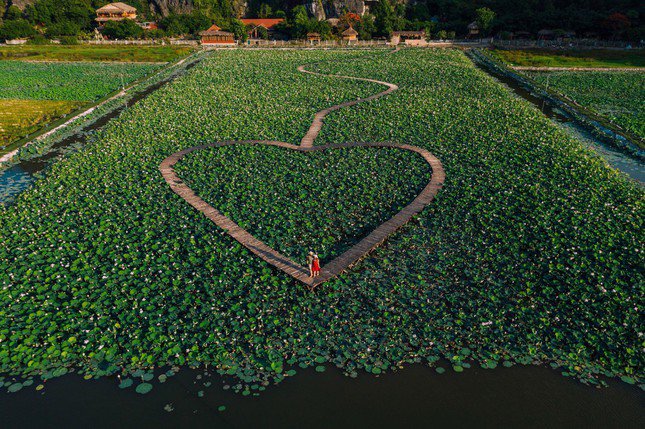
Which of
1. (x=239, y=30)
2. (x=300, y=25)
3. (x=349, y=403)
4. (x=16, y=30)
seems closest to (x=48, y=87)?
(x=349, y=403)

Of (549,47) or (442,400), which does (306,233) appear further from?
(549,47)

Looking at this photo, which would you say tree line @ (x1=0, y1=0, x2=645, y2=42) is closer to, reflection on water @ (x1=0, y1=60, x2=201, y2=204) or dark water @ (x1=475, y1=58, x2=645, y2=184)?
dark water @ (x1=475, y1=58, x2=645, y2=184)

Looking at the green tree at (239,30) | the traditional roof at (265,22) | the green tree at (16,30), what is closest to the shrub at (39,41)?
the green tree at (16,30)

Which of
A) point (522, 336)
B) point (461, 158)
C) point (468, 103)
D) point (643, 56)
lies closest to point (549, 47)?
point (643, 56)

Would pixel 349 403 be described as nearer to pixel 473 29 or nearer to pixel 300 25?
pixel 300 25

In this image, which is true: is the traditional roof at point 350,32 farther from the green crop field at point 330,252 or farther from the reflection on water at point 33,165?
the green crop field at point 330,252

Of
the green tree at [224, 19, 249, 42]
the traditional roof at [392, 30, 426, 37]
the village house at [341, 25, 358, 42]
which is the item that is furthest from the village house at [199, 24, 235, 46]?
the traditional roof at [392, 30, 426, 37]

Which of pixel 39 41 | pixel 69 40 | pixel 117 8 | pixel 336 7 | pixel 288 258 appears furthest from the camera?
pixel 336 7

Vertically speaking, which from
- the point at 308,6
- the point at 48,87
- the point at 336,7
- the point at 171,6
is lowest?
the point at 48,87
